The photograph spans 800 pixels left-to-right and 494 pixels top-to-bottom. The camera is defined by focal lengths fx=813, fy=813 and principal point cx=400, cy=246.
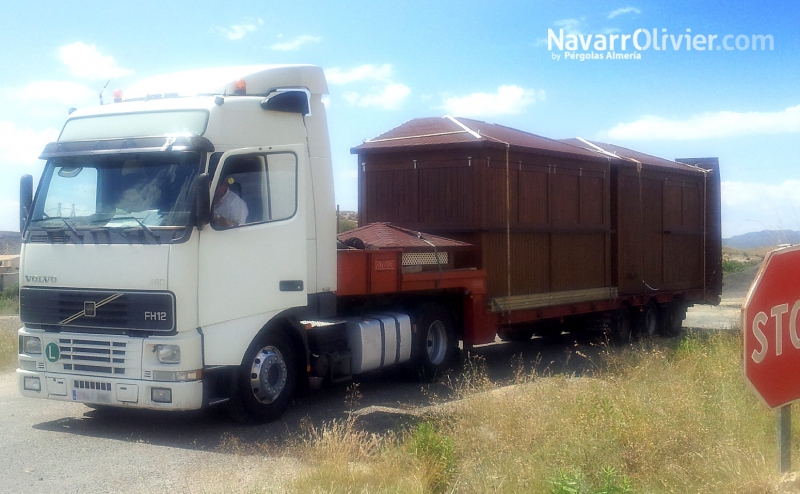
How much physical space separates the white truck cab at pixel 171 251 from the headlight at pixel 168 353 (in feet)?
0.04

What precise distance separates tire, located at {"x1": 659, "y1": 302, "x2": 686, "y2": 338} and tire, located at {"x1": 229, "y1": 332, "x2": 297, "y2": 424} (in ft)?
34.9

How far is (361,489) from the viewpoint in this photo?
527cm

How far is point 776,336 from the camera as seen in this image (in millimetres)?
5234

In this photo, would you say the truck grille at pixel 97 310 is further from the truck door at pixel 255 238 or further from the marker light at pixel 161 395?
the marker light at pixel 161 395

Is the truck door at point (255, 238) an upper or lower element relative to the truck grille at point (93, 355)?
upper

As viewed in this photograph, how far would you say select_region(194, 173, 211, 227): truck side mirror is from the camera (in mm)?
7238

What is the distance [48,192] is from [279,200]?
2.25 metres

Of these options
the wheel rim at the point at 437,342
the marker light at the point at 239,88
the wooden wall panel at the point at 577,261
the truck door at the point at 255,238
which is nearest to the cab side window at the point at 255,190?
the truck door at the point at 255,238

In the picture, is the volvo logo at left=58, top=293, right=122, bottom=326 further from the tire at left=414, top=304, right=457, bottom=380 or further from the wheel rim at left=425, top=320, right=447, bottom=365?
the wheel rim at left=425, top=320, right=447, bottom=365

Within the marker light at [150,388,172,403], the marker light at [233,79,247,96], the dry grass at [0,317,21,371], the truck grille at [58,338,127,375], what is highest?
the marker light at [233,79,247,96]

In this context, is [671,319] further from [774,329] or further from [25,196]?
[25,196]

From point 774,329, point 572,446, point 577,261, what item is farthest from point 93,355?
point 577,261

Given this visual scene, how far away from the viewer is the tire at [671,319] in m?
16.9

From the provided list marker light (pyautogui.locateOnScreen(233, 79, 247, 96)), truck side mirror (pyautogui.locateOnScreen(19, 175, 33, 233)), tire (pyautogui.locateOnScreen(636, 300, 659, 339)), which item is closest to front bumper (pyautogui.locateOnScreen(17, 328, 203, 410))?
truck side mirror (pyautogui.locateOnScreen(19, 175, 33, 233))
